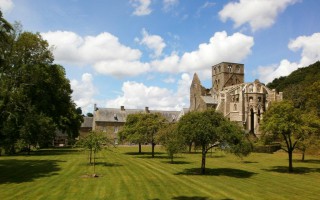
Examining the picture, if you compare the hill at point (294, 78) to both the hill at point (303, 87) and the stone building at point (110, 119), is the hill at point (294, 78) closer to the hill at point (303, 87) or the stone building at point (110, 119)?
the hill at point (303, 87)

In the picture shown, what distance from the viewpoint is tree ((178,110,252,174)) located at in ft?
83.0

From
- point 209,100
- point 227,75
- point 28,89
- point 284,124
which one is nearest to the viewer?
point 284,124

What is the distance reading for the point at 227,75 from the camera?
103938 mm

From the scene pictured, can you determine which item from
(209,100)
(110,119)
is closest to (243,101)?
(209,100)

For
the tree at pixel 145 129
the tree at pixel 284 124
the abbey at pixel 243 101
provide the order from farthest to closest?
1. the abbey at pixel 243 101
2. the tree at pixel 145 129
3. the tree at pixel 284 124

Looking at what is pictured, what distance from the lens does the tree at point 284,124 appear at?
28.0 meters

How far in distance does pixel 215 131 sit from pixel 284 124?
6.77 meters

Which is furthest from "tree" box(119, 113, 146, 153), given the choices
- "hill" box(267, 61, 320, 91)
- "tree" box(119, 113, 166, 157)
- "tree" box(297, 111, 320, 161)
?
"hill" box(267, 61, 320, 91)

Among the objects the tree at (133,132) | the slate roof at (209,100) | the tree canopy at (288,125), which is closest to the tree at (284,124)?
the tree canopy at (288,125)

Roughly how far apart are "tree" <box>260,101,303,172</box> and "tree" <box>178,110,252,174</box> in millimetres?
3708

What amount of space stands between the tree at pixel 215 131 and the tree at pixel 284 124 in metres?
3.71

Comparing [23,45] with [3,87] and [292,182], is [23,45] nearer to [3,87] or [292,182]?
[3,87]

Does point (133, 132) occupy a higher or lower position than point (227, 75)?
lower

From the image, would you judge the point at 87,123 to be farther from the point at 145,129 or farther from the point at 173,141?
the point at 173,141
